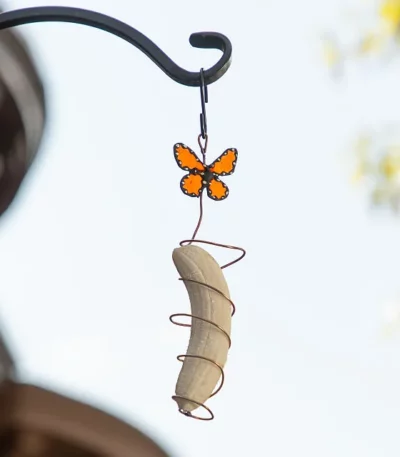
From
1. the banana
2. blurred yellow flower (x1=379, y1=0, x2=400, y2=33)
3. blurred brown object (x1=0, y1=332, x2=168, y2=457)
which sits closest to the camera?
the banana

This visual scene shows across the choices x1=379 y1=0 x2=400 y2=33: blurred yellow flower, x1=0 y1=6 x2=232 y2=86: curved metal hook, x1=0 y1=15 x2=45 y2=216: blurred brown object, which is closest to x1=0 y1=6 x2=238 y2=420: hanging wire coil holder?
x1=0 y1=6 x2=232 y2=86: curved metal hook

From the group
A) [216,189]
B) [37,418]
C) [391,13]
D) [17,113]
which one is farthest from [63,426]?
[216,189]

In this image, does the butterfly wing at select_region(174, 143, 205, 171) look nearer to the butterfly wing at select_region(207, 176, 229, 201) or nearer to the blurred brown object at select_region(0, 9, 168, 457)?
the butterfly wing at select_region(207, 176, 229, 201)

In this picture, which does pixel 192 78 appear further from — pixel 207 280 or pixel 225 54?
pixel 207 280

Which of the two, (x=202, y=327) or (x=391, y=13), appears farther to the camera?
(x=391, y=13)

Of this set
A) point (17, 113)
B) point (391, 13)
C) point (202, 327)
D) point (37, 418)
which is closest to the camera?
point (202, 327)

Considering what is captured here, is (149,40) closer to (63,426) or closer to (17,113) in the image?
(63,426)

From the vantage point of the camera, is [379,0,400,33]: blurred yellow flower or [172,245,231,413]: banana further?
[379,0,400,33]: blurred yellow flower

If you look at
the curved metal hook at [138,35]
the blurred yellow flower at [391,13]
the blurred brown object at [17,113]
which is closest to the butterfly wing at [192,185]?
the curved metal hook at [138,35]
